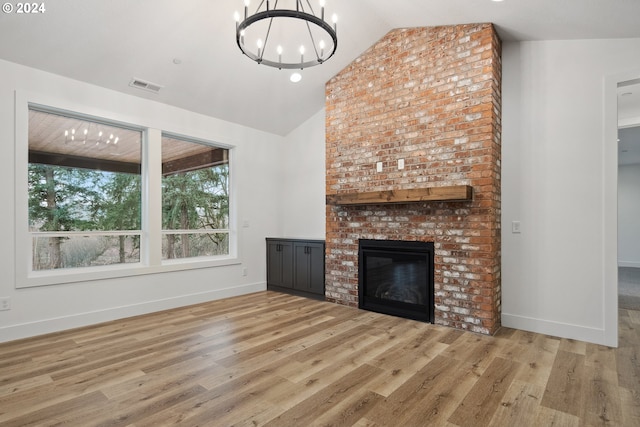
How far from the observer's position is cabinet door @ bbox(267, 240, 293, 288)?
17.3ft

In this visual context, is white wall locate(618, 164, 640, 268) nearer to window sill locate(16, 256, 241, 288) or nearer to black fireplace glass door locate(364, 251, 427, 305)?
black fireplace glass door locate(364, 251, 427, 305)

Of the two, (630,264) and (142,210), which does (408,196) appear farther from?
(630,264)

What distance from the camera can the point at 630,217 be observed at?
8.41m

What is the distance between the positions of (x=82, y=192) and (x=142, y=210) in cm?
68

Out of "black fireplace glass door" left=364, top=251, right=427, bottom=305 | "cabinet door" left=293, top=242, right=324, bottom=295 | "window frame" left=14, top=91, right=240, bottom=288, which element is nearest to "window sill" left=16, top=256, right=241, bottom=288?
"window frame" left=14, top=91, right=240, bottom=288

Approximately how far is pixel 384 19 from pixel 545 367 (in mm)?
3774

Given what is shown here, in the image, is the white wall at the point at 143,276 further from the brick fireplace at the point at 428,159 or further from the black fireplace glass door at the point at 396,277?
the black fireplace glass door at the point at 396,277

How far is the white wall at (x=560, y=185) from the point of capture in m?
3.14

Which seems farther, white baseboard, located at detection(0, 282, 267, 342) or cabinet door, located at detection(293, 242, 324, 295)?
cabinet door, located at detection(293, 242, 324, 295)

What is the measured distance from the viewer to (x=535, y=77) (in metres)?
3.51

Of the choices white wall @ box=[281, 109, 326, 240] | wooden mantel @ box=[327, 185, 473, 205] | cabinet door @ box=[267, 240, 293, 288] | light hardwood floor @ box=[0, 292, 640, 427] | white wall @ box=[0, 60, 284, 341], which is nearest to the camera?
light hardwood floor @ box=[0, 292, 640, 427]

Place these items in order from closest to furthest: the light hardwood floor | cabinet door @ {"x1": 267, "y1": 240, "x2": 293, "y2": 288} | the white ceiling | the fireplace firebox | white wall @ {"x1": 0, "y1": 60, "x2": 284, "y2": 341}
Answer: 1. the light hardwood floor
2. the white ceiling
3. white wall @ {"x1": 0, "y1": 60, "x2": 284, "y2": 341}
4. the fireplace firebox
5. cabinet door @ {"x1": 267, "y1": 240, "x2": 293, "y2": 288}

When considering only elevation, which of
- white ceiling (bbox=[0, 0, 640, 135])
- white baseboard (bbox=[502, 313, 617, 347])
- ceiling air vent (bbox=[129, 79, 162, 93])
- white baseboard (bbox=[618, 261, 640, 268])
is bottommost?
white baseboard (bbox=[618, 261, 640, 268])

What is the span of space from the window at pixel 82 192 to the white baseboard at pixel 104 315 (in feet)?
1.87
